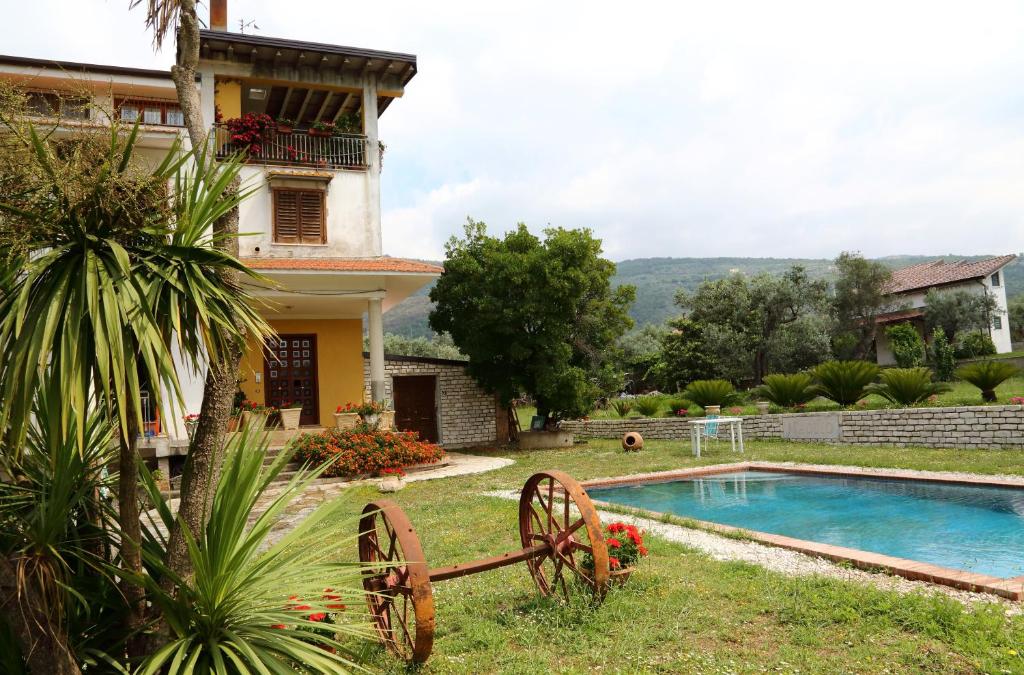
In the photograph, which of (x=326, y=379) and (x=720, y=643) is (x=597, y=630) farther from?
(x=326, y=379)

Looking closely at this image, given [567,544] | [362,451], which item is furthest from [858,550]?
[362,451]

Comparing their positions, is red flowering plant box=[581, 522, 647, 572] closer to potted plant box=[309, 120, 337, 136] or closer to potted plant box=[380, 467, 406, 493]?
potted plant box=[380, 467, 406, 493]

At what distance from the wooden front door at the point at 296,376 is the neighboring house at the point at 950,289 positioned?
25711 mm

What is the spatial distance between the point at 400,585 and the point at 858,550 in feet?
15.1

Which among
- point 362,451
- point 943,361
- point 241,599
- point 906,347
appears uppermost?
point 906,347

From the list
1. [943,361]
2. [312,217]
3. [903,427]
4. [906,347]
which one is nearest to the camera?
[903,427]

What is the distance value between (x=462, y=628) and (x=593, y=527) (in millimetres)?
1132

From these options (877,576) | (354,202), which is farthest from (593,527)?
(354,202)

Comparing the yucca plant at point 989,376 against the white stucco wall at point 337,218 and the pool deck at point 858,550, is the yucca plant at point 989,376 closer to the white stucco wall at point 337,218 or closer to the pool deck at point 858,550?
the pool deck at point 858,550

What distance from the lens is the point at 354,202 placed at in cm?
1738

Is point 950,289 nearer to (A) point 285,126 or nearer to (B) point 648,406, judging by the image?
(B) point 648,406

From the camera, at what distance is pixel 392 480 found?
1255 centimetres

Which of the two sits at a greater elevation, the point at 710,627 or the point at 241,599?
the point at 241,599

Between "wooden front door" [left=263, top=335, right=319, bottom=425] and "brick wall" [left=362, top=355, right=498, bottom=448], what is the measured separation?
8.34 ft
